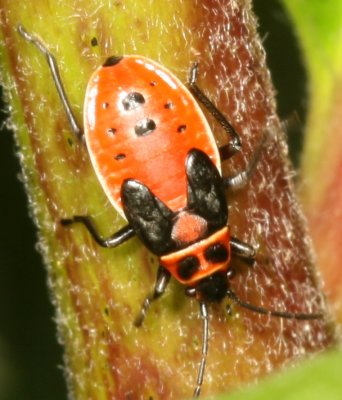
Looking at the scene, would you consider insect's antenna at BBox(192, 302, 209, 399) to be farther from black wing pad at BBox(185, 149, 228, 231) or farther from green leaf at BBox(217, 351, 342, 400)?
green leaf at BBox(217, 351, 342, 400)

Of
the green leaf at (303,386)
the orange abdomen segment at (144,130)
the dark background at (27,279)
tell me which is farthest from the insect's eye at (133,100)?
the green leaf at (303,386)

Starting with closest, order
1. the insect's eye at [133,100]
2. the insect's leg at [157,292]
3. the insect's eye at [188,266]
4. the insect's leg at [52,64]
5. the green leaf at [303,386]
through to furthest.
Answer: the green leaf at [303,386] < the insect's leg at [52,64] < the insect's leg at [157,292] < the insect's eye at [133,100] < the insect's eye at [188,266]

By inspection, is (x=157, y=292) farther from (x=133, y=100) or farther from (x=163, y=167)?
(x=133, y=100)

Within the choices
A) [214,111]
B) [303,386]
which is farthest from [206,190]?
[303,386]

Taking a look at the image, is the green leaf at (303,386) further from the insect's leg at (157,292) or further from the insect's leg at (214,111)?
the insect's leg at (214,111)

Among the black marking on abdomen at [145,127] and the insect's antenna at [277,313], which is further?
the black marking on abdomen at [145,127]

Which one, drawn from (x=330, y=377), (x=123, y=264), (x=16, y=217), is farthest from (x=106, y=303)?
(x=16, y=217)

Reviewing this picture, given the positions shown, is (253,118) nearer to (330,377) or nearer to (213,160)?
(213,160)
